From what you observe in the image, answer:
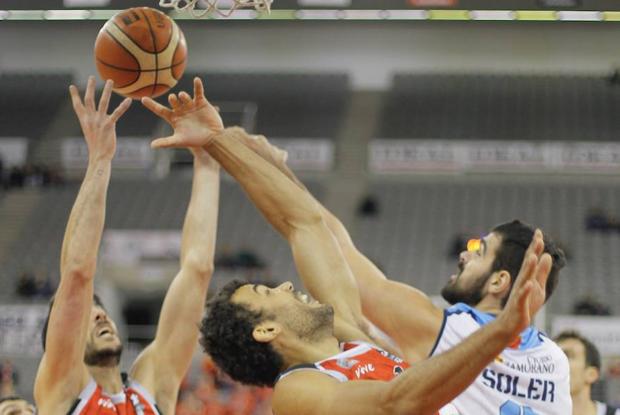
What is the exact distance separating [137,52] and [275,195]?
1218 mm

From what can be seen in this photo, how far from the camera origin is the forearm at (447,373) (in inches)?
110

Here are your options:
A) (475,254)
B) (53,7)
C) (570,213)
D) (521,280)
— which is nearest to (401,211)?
(570,213)

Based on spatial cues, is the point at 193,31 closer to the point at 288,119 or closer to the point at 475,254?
the point at 288,119

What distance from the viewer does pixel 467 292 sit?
13.5ft

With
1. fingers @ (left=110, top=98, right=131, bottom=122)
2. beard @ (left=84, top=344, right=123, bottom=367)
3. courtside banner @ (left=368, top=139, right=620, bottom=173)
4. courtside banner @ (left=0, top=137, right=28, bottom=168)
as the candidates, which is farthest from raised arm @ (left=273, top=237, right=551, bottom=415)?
courtside banner @ (left=0, top=137, right=28, bottom=168)

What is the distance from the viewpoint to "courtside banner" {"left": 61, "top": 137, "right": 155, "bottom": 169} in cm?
2161

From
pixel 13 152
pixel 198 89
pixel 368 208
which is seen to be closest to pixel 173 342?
pixel 198 89

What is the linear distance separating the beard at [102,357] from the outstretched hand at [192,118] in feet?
3.59

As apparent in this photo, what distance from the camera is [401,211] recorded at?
2022 centimetres

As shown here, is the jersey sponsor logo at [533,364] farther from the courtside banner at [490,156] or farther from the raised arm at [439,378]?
the courtside banner at [490,156]

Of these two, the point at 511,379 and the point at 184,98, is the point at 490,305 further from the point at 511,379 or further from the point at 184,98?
the point at 184,98

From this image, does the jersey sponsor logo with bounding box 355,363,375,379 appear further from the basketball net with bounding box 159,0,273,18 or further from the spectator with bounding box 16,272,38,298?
the spectator with bounding box 16,272,38,298

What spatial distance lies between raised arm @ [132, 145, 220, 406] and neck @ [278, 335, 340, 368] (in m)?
1.27

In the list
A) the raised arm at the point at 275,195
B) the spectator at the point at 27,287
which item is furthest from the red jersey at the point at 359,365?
the spectator at the point at 27,287
